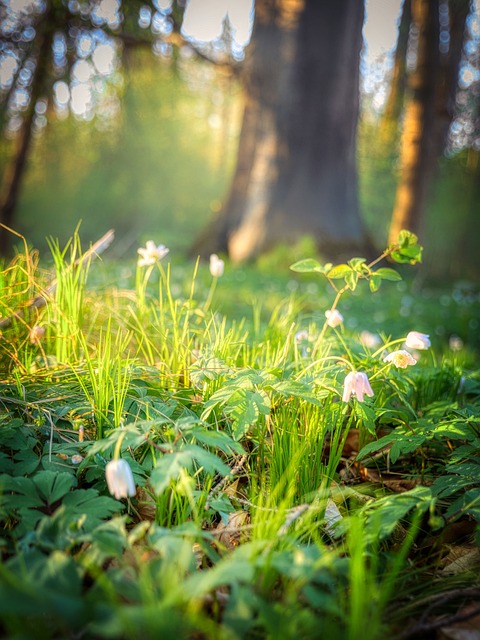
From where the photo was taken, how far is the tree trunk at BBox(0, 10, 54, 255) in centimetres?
848

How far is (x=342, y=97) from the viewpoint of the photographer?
26.4 feet

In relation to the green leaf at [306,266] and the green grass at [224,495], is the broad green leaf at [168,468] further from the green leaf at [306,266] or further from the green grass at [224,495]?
the green leaf at [306,266]

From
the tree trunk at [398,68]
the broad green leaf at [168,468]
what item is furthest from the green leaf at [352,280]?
the tree trunk at [398,68]

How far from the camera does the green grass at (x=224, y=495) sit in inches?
30.4

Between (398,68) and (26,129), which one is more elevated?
(398,68)

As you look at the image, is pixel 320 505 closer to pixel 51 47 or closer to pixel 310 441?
pixel 310 441

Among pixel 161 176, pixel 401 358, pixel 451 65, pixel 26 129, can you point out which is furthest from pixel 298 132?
pixel 161 176

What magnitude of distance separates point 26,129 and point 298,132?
509 centimetres

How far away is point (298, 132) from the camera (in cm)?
788

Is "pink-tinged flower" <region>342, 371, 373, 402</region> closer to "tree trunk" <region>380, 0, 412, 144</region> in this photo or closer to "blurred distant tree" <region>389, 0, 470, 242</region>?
"blurred distant tree" <region>389, 0, 470, 242</region>

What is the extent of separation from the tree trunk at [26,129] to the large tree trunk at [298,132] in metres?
3.79

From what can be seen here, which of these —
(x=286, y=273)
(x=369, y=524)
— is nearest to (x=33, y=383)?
(x=369, y=524)

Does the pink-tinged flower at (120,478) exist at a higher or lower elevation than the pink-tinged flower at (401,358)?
lower

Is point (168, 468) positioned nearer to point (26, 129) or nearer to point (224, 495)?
point (224, 495)
